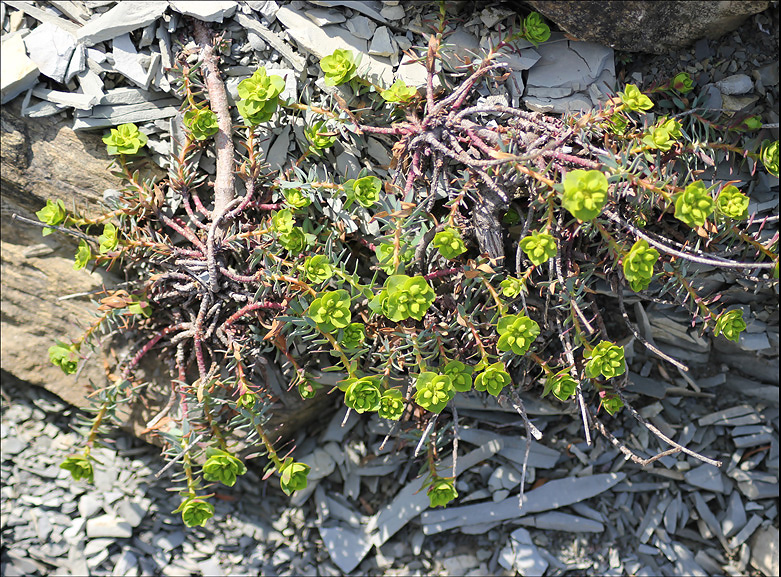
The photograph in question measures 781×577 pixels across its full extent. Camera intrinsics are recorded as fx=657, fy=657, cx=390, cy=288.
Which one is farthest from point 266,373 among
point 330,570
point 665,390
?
point 665,390

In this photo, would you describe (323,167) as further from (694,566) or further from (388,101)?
(694,566)

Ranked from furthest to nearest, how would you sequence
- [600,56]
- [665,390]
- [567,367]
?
[665,390] < [600,56] < [567,367]

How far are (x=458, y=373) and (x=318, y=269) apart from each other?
1.73 ft

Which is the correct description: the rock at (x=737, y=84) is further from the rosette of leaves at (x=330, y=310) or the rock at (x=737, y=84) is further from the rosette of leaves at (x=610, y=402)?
the rosette of leaves at (x=330, y=310)

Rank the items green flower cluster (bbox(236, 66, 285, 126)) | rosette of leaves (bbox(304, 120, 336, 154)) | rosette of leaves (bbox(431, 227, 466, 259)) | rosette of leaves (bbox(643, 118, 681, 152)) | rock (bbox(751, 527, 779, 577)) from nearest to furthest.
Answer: rosette of leaves (bbox(431, 227, 466, 259))
rosette of leaves (bbox(643, 118, 681, 152))
green flower cluster (bbox(236, 66, 285, 126))
rosette of leaves (bbox(304, 120, 336, 154))
rock (bbox(751, 527, 779, 577))

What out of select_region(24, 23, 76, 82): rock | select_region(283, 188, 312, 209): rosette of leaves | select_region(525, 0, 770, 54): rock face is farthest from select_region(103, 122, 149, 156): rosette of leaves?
select_region(525, 0, 770, 54): rock face

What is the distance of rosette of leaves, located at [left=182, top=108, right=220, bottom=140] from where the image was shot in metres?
2.15

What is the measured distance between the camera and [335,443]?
9.12 ft

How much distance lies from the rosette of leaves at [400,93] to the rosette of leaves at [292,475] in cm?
120

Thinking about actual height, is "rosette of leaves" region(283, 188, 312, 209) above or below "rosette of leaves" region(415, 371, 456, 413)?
above

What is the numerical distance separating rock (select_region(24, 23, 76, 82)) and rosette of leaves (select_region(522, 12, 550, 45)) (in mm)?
1602

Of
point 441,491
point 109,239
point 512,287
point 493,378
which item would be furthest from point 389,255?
point 109,239

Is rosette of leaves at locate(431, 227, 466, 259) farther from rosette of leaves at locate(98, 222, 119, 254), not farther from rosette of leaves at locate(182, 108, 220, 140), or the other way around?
rosette of leaves at locate(98, 222, 119, 254)

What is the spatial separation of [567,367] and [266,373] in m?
1.05
